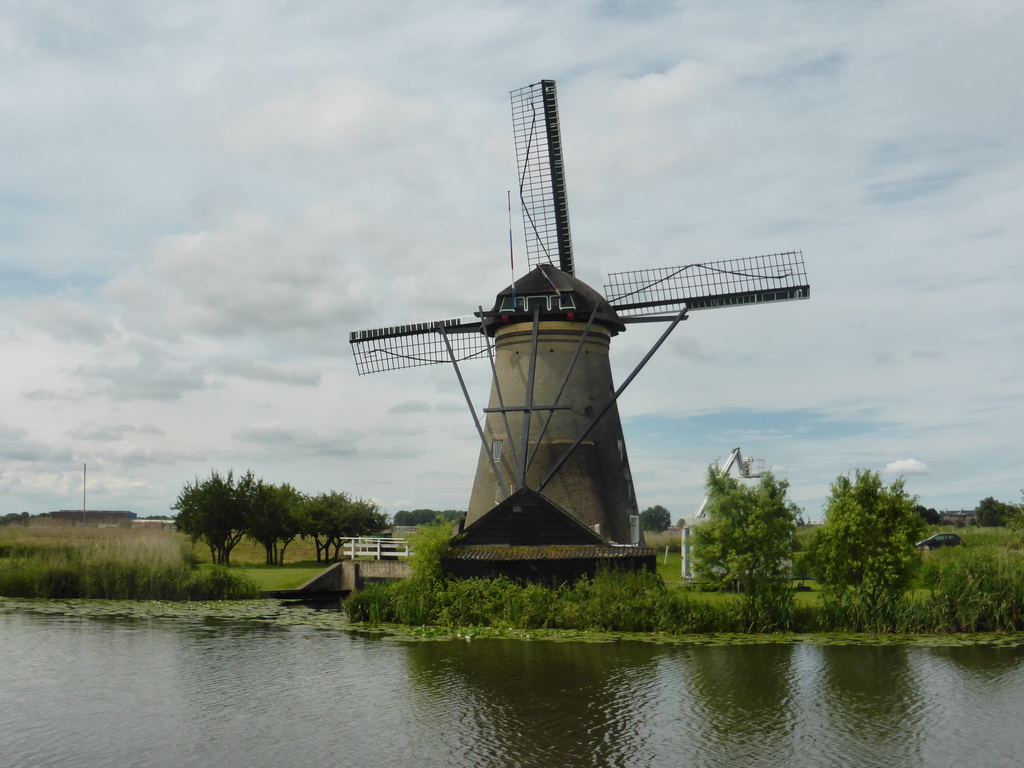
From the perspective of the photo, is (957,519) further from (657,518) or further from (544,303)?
(544,303)

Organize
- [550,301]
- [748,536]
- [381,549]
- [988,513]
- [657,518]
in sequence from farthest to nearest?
[657,518] < [988,513] < [381,549] < [550,301] < [748,536]

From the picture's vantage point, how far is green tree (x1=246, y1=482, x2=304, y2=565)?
37.3m

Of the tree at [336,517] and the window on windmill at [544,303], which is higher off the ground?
the window on windmill at [544,303]

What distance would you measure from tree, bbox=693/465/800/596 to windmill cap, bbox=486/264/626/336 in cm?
909

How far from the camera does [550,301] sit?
92.5 feet

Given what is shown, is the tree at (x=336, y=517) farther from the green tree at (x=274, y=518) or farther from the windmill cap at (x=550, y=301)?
the windmill cap at (x=550, y=301)

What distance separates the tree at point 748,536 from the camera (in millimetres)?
19797

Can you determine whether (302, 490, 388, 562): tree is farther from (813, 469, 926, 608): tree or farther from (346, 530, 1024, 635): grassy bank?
(813, 469, 926, 608): tree

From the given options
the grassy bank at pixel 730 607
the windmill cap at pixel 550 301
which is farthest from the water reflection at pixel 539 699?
the windmill cap at pixel 550 301

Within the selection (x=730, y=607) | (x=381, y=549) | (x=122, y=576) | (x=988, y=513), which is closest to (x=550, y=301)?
(x=381, y=549)

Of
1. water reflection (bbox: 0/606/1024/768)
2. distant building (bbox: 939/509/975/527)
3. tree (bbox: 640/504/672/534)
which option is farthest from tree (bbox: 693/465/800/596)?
tree (bbox: 640/504/672/534)

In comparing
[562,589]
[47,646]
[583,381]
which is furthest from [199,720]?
[583,381]

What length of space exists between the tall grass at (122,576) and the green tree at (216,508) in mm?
8438

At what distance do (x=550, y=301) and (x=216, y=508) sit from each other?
53.1 feet
